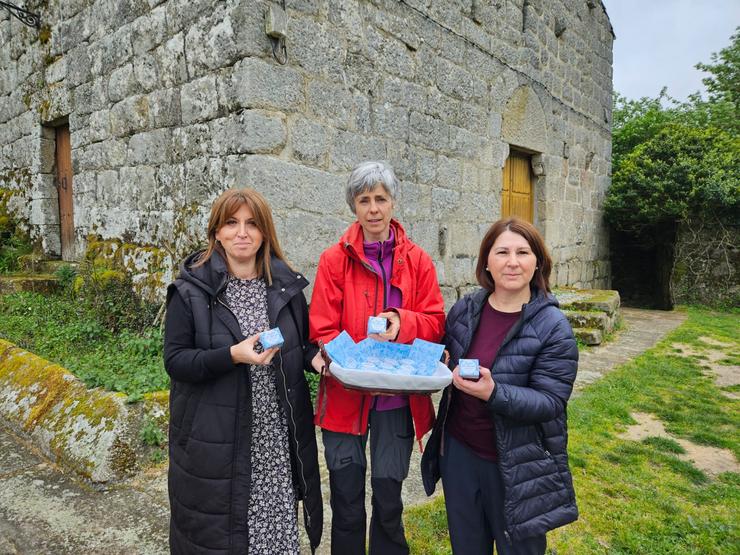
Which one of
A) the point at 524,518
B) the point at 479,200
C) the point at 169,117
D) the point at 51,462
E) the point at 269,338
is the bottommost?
the point at 51,462

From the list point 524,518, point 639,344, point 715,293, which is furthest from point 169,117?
point 715,293

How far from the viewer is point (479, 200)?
223 inches

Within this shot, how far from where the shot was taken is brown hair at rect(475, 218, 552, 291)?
1.78 m

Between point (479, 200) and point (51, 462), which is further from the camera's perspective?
point (479, 200)

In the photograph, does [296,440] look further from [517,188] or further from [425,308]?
[517,188]

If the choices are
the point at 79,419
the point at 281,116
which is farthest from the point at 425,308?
the point at 79,419

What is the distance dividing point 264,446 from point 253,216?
845 mm

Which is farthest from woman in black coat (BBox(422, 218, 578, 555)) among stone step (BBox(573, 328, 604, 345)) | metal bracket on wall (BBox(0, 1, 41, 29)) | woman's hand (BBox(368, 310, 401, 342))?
metal bracket on wall (BBox(0, 1, 41, 29))

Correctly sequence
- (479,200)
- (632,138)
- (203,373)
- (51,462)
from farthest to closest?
1. (632,138)
2. (479,200)
3. (51,462)
4. (203,373)

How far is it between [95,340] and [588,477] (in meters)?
3.88

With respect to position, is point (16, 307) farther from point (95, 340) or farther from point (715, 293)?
point (715, 293)

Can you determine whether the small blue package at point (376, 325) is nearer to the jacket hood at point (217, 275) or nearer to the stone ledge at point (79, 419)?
the jacket hood at point (217, 275)

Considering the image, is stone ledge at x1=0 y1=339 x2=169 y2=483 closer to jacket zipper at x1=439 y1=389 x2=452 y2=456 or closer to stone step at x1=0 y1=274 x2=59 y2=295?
jacket zipper at x1=439 y1=389 x2=452 y2=456

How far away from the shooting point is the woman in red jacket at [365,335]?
195 centimetres
